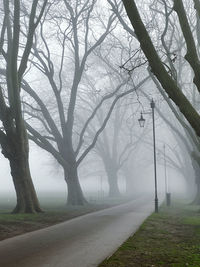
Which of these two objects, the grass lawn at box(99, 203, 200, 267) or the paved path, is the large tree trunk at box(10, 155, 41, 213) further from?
the grass lawn at box(99, 203, 200, 267)

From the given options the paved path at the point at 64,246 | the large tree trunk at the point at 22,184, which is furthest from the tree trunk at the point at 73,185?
the paved path at the point at 64,246

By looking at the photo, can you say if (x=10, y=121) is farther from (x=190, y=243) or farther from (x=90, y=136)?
(x=90, y=136)

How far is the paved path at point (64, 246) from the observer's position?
7977mm

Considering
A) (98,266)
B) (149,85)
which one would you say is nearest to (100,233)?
(98,266)

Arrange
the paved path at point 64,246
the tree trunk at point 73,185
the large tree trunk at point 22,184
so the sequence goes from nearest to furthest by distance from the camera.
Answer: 1. the paved path at point 64,246
2. the large tree trunk at point 22,184
3. the tree trunk at point 73,185

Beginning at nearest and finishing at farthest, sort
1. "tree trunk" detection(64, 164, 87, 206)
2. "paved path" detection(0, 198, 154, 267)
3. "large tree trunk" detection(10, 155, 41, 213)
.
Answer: "paved path" detection(0, 198, 154, 267) < "large tree trunk" detection(10, 155, 41, 213) < "tree trunk" detection(64, 164, 87, 206)

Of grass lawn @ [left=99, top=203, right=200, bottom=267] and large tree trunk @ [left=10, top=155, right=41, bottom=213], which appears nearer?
grass lawn @ [left=99, top=203, right=200, bottom=267]

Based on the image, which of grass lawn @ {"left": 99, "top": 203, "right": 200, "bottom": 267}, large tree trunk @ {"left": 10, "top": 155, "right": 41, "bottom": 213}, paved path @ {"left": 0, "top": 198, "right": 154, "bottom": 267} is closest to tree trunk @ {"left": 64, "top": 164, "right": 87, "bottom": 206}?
large tree trunk @ {"left": 10, "top": 155, "right": 41, "bottom": 213}

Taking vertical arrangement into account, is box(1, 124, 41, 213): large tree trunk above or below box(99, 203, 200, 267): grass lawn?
above

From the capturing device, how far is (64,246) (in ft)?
32.1

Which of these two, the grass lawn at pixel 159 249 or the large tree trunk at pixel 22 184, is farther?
the large tree trunk at pixel 22 184

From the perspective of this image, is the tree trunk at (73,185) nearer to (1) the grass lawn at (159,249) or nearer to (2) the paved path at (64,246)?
(2) the paved path at (64,246)

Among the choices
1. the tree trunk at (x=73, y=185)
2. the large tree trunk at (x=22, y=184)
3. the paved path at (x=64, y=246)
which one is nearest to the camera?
the paved path at (x=64, y=246)

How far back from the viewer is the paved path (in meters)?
7.98
